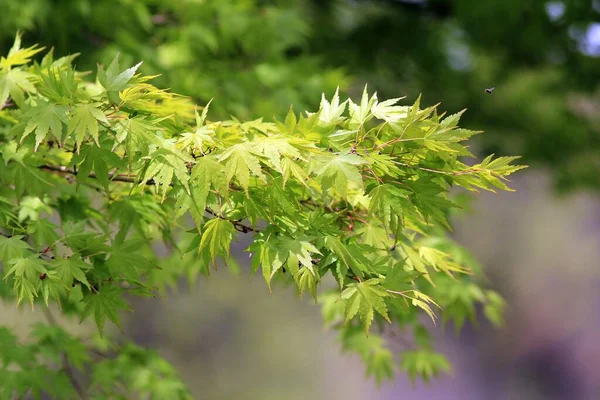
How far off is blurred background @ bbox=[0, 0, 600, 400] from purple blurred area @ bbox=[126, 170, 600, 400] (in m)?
0.05

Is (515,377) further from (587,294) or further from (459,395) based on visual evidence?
(587,294)

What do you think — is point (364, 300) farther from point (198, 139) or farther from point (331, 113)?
point (198, 139)

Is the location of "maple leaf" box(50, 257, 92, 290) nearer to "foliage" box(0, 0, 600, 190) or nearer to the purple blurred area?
"foliage" box(0, 0, 600, 190)

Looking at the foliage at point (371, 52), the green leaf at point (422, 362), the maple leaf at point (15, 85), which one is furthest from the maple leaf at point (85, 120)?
the green leaf at point (422, 362)

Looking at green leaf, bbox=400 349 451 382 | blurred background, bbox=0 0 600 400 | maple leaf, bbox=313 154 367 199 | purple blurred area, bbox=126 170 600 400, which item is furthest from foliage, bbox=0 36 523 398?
purple blurred area, bbox=126 170 600 400

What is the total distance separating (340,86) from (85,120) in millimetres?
3383

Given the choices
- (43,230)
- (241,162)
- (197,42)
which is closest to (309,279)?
(241,162)

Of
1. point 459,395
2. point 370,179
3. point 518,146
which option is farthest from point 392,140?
point 459,395

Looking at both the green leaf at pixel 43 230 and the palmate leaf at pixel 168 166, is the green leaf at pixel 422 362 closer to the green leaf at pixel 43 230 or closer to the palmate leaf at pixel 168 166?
the green leaf at pixel 43 230

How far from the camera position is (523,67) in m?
8.89

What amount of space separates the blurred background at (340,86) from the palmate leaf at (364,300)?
358 mm

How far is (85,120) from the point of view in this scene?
232 cm

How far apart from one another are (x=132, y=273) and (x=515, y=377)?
69.2 feet

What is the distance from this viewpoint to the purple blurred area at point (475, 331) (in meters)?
18.6
